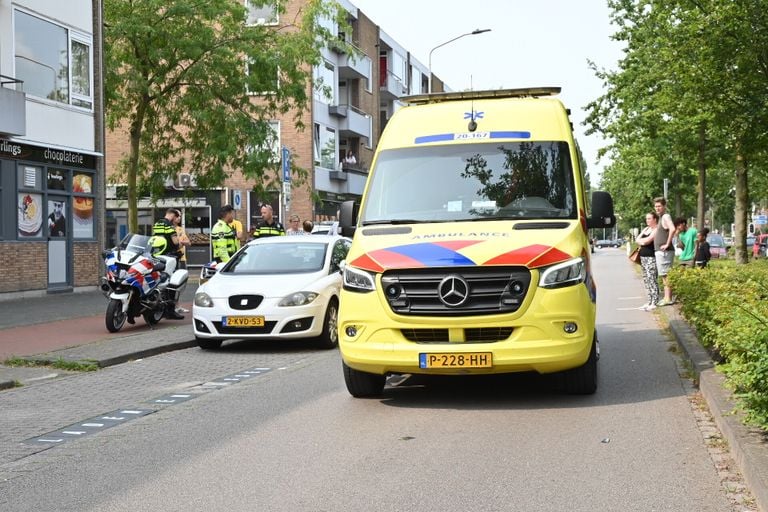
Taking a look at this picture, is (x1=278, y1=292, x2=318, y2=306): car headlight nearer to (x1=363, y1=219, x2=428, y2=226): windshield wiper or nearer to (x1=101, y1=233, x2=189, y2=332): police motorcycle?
(x1=101, y1=233, x2=189, y2=332): police motorcycle

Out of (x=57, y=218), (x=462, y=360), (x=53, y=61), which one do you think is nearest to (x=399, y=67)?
(x=53, y=61)

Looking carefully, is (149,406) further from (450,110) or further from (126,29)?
(126,29)

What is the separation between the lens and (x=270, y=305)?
40.3ft

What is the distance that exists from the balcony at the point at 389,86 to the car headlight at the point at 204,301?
43.5 metres

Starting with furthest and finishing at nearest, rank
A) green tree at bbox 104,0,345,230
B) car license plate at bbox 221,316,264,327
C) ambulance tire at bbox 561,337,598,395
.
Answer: green tree at bbox 104,0,345,230 < car license plate at bbox 221,316,264,327 < ambulance tire at bbox 561,337,598,395

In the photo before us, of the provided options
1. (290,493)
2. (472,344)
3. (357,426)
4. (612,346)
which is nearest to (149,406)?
(357,426)

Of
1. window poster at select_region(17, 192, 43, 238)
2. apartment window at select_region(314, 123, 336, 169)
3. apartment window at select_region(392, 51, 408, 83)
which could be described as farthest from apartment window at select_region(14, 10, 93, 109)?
apartment window at select_region(392, 51, 408, 83)

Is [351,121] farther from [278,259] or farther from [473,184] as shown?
[473,184]

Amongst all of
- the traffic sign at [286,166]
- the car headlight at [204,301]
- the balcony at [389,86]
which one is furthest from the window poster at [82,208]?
the balcony at [389,86]

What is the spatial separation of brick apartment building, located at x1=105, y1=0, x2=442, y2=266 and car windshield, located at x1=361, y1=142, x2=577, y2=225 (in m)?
21.5

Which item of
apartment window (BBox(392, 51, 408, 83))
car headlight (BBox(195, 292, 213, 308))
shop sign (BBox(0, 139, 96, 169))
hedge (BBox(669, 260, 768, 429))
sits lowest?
car headlight (BBox(195, 292, 213, 308))

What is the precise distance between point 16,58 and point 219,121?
659cm

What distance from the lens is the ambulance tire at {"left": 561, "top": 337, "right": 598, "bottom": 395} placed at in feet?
26.6

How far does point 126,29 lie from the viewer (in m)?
25.7
